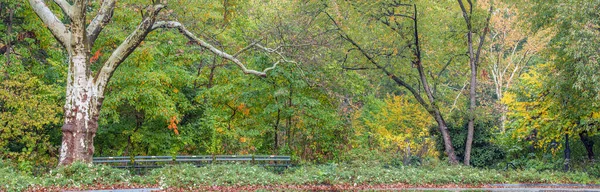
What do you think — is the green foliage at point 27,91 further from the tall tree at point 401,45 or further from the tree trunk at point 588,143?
the tree trunk at point 588,143

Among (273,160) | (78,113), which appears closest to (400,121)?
(273,160)

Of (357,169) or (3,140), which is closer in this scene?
(357,169)

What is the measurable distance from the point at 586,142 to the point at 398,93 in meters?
21.0

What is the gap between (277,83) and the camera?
1917 cm

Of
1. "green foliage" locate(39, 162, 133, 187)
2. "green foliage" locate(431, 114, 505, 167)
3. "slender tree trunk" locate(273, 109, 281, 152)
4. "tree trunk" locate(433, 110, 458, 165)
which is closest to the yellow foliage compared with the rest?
"green foliage" locate(431, 114, 505, 167)

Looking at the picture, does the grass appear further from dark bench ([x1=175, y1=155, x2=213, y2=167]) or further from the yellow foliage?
the yellow foliage

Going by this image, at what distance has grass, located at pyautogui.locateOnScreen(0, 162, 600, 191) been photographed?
1213 centimetres

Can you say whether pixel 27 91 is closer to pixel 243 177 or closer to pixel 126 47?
pixel 126 47

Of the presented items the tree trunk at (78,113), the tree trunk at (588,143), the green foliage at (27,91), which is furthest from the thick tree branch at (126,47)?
the tree trunk at (588,143)

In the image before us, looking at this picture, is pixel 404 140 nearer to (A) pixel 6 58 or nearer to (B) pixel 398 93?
(B) pixel 398 93

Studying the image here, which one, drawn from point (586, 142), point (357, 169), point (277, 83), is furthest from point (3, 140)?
point (586, 142)

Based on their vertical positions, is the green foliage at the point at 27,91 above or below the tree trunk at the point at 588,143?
above

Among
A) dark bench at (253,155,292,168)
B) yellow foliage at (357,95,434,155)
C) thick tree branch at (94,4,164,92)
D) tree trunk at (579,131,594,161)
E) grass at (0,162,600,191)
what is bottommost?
grass at (0,162,600,191)

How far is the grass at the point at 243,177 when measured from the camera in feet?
39.8
